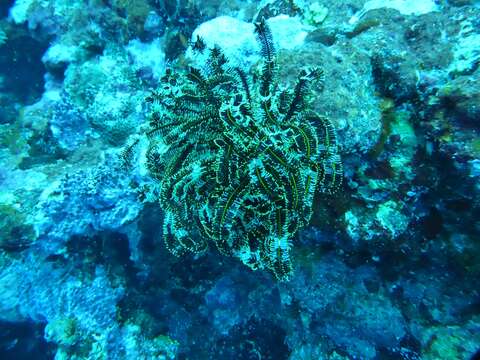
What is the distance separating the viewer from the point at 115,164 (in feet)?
18.7

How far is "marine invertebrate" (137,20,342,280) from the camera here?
3309mm

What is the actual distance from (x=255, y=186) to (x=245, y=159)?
11.6 inches

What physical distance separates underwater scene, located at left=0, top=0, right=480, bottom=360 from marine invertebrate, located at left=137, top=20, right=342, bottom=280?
2 cm

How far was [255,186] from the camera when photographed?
3.35 m

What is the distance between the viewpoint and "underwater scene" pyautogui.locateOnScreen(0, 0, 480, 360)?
356 cm

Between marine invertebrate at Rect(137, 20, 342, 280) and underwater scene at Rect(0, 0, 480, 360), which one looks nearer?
marine invertebrate at Rect(137, 20, 342, 280)

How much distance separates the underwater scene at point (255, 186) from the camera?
3561 mm

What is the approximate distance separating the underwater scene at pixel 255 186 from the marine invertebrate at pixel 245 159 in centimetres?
2

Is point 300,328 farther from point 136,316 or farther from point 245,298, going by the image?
point 136,316

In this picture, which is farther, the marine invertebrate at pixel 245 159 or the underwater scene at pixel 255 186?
the underwater scene at pixel 255 186

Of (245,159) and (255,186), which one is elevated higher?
(245,159)

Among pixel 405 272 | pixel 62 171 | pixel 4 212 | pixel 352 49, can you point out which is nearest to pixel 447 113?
pixel 352 49

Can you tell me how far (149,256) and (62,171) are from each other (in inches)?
90.6

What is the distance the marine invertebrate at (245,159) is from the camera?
3.31 meters
